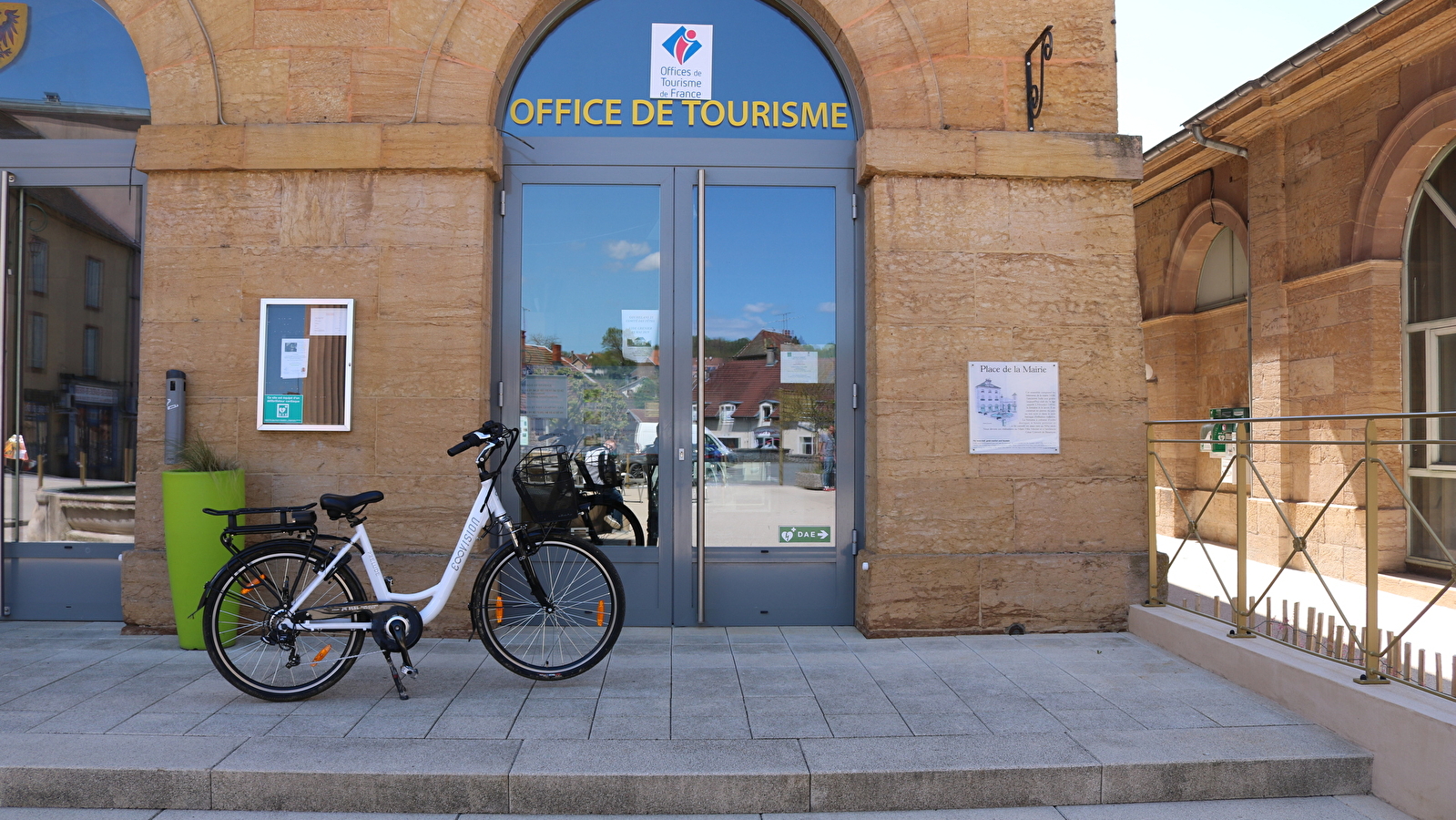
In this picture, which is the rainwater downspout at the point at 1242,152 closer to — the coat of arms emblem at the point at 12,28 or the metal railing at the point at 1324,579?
the metal railing at the point at 1324,579

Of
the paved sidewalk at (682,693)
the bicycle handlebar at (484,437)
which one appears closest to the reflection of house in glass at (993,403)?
the paved sidewalk at (682,693)

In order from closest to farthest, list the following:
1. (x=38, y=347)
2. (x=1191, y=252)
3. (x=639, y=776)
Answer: (x=639, y=776)
(x=38, y=347)
(x=1191, y=252)

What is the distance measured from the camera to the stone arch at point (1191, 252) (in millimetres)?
10823

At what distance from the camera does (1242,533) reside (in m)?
4.81

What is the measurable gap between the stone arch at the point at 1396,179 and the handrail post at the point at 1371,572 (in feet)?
16.6

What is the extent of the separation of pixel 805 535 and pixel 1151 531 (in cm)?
215

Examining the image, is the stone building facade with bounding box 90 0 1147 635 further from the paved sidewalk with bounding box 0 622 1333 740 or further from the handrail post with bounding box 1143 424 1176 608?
the paved sidewalk with bounding box 0 622 1333 740

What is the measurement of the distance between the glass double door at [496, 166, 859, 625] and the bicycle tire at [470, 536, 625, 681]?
111 cm

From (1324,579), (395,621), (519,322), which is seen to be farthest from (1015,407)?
(395,621)

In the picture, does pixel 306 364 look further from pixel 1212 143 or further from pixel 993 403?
pixel 1212 143

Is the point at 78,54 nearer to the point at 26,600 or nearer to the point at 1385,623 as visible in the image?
the point at 26,600

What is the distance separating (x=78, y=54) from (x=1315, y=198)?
10.2 meters

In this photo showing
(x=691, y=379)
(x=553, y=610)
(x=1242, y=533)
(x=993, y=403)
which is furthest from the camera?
(x=691, y=379)

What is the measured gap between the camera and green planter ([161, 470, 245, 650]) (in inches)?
197
